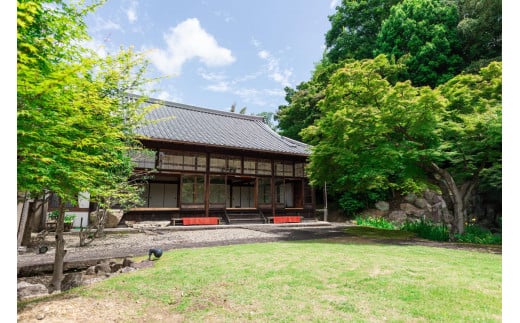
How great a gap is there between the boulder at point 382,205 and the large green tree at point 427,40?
932 centimetres

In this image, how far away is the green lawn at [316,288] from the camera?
3.21 metres

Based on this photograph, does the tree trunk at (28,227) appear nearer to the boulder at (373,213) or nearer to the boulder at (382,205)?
the boulder at (373,213)

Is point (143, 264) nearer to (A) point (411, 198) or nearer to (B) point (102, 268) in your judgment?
(B) point (102, 268)

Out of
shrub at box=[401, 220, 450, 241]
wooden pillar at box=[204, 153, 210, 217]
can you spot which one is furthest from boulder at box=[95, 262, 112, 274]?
shrub at box=[401, 220, 450, 241]

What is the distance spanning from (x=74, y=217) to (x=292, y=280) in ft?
40.8

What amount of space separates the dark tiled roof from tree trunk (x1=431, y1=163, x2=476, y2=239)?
→ 817cm

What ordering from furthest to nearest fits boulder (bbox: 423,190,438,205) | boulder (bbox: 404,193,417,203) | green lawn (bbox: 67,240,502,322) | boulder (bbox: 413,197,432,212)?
boulder (bbox: 404,193,417,203) < boulder (bbox: 423,190,438,205) < boulder (bbox: 413,197,432,212) < green lawn (bbox: 67,240,502,322)

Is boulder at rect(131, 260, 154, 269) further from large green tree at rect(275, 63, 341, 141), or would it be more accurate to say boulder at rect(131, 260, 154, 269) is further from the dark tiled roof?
large green tree at rect(275, 63, 341, 141)

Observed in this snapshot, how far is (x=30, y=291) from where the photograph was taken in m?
4.46

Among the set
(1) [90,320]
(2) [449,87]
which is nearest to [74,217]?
(1) [90,320]

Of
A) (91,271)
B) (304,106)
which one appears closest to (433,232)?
(91,271)

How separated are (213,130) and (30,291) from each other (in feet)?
45.6

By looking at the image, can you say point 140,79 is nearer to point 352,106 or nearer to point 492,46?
point 352,106

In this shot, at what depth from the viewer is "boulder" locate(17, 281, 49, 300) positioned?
429 centimetres
